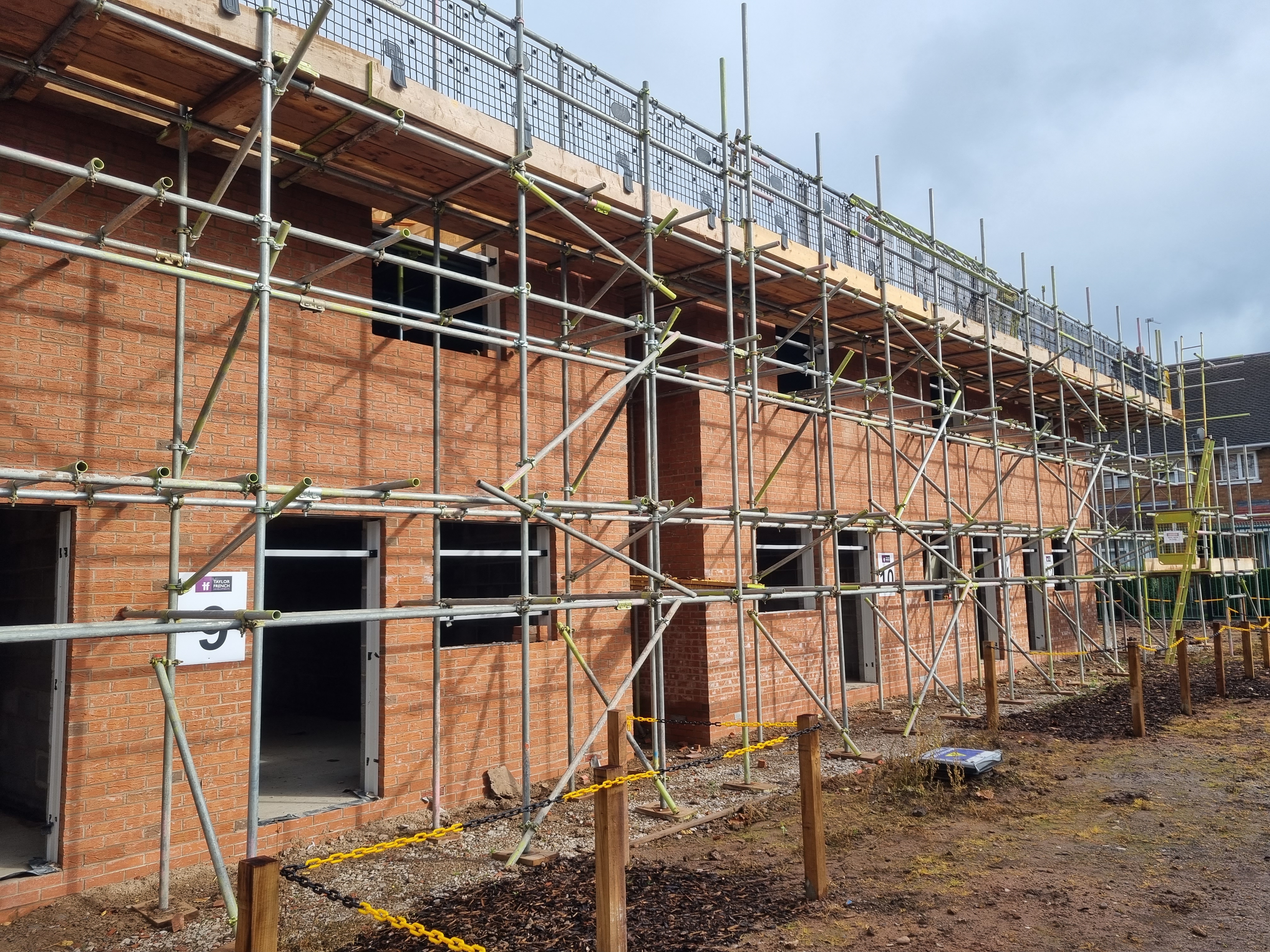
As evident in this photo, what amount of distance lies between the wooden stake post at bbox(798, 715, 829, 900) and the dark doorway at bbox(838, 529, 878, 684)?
7576mm

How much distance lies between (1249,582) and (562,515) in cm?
2888

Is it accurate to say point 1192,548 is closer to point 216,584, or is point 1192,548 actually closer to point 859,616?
point 859,616

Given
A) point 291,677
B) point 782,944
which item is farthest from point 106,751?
point 291,677

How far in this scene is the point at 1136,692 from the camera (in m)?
11.6

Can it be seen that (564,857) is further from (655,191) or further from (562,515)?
(655,191)

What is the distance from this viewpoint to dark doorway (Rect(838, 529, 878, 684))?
14.3m

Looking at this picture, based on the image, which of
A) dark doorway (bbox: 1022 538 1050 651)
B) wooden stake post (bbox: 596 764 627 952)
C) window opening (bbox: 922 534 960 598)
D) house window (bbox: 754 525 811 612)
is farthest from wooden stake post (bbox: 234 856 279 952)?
dark doorway (bbox: 1022 538 1050 651)

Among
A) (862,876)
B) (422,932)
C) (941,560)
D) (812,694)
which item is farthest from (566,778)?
(941,560)

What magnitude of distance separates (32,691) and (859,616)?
11163 mm

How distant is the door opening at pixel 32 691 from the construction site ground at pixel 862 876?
753mm

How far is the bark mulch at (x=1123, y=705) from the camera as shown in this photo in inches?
476

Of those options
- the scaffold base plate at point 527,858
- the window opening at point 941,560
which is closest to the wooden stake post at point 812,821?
the scaffold base plate at point 527,858

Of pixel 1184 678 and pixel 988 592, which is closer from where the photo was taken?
pixel 1184 678

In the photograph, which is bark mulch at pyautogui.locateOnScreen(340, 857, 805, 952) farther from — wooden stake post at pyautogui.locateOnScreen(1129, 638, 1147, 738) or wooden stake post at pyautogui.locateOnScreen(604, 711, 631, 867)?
wooden stake post at pyautogui.locateOnScreen(1129, 638, 1147, 738)
